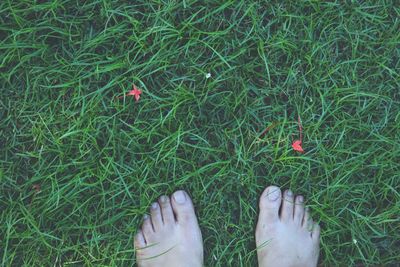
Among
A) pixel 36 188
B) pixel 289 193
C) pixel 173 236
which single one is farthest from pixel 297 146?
pixel 36 188

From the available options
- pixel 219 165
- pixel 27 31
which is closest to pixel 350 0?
pixel 219 165

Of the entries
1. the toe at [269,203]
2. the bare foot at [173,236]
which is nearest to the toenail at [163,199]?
the bare foot at [173,236]

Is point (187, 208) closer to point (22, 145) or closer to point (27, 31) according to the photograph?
point (22, 145)

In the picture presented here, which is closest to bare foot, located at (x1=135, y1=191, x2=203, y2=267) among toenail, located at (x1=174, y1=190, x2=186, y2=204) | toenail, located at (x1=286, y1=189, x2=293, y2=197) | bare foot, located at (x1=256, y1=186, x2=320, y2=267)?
toenail, located at (x1=174, y1=190, x2=186, y2=204)

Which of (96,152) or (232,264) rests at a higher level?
(96,152)

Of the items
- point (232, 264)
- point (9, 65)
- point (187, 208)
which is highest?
point (9, 65)
